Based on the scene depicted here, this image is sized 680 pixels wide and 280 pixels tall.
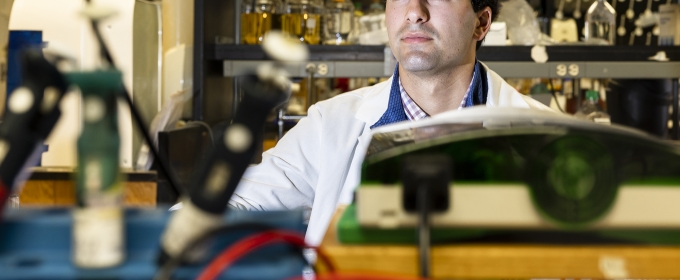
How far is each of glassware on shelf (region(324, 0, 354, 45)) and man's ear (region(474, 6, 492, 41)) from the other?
886 millimetres

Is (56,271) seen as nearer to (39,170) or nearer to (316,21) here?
(39,170)

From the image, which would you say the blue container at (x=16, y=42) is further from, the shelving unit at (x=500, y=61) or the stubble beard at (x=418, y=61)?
the stubble beard at (x=418, y=61)

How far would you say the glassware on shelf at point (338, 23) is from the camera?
2.82 m

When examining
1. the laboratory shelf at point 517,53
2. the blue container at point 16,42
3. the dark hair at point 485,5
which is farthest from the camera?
the laboratory shelf at point 517,53

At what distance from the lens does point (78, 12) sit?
0.61 metres

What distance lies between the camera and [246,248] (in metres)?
0.55

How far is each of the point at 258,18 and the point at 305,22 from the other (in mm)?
194

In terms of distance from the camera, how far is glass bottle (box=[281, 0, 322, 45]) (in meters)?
2.83

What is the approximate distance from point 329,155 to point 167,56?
144 cm

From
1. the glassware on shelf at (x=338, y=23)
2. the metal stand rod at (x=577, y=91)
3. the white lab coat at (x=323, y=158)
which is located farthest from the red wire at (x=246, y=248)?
the metal stand rod at (x=577, y=91)

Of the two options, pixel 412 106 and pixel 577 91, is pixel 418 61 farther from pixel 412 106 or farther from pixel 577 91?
pixel 577 91

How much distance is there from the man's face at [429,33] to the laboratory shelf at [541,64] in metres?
0.79

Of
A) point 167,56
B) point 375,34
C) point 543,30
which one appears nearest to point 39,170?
point 167,56

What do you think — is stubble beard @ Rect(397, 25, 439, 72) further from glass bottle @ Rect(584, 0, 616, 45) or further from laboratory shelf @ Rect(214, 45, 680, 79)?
glass bottle @ Rect(584, 0, 616, 45)
